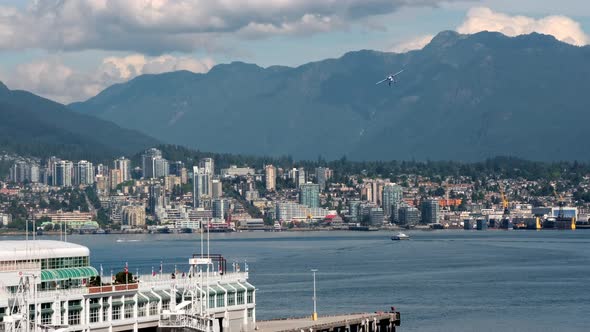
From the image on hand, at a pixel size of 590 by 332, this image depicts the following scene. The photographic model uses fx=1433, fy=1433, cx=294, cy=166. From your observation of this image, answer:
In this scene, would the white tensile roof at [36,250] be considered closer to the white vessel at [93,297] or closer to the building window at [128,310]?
the white vessel at [93,297]

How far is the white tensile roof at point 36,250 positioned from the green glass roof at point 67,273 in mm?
844

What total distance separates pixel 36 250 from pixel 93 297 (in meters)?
3.50

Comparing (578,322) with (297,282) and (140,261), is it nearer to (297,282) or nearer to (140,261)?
(297,282)

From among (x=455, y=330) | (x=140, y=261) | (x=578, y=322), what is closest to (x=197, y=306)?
(x=455, y=330)

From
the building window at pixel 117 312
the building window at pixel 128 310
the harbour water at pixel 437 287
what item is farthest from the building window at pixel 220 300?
the harbour water at pixel 437 287

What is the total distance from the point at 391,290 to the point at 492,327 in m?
29.7

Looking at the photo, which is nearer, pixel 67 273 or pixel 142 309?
pixel 67 273

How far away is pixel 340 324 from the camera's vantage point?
7950 centimetres

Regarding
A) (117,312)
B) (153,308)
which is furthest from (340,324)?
(117,312)

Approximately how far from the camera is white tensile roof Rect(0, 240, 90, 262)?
66125mm

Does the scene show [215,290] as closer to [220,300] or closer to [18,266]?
[220,300]

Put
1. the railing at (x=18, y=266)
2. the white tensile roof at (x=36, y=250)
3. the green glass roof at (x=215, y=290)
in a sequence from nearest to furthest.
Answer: the railing at (x=18, y=266), the white tensile roof at (x=36, y=250), the green glass roof at (x=215, y=290)

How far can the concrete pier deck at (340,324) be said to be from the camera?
76.6 m

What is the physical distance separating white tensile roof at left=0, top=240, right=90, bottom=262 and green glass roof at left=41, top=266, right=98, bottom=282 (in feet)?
2.77
